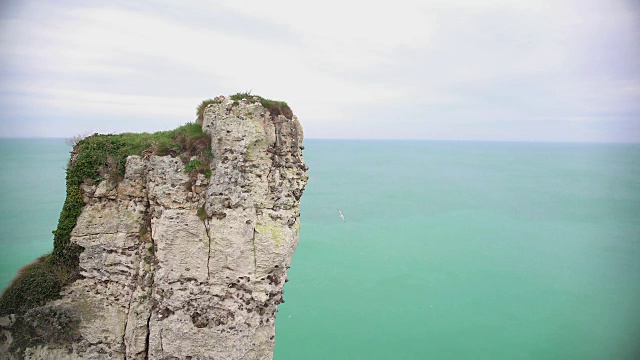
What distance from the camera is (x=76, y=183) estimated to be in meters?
8.19

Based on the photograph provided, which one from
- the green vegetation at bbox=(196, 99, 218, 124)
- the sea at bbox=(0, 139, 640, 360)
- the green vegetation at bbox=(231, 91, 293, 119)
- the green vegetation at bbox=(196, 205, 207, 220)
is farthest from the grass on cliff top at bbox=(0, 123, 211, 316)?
the sea at bbox=(0, 139, 640, 360)

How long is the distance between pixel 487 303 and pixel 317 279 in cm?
976

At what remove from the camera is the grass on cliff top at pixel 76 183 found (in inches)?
311

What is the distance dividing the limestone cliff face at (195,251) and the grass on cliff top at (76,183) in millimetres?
223

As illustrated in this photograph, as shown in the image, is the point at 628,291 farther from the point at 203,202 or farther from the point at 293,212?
the point at 203,202

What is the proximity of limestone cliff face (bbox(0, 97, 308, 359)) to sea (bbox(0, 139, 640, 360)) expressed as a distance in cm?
885

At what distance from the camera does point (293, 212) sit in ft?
26.2

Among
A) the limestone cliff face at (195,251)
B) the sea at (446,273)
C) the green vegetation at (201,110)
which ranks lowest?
the sea at (446,273)

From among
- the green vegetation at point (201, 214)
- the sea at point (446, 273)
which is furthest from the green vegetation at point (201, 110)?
the sea at point (446, 273)

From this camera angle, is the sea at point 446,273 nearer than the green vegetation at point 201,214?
No

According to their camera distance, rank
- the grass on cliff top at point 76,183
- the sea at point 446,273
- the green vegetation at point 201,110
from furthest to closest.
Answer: the sea at point 446,273
the green vegetation at point 201,110
the grass on cliff top at point 76,183

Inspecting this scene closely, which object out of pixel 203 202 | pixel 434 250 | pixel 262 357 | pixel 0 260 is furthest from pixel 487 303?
pixel 0 260

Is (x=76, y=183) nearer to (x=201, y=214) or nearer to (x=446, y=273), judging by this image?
(x=201, y=214)

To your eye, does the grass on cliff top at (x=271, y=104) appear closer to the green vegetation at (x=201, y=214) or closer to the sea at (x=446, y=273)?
the green vegetation at (x=201, y=214)
